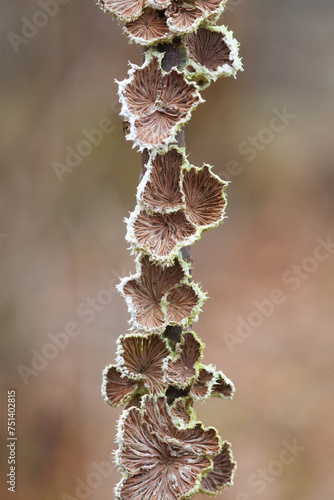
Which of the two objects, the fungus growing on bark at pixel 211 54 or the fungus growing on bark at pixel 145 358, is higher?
the fungus growing on bark at pixel 211 54

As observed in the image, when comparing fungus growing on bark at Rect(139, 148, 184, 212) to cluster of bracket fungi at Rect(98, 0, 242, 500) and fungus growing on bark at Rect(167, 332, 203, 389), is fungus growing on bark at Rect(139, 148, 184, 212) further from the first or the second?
fungus growing on bark at Rect(167, 332, 203, 389)

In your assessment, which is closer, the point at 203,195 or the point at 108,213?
the point at 203,195

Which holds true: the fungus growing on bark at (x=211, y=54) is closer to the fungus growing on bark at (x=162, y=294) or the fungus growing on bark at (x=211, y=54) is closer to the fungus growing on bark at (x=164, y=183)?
the fungus growing on bark at (x=164, y=183)

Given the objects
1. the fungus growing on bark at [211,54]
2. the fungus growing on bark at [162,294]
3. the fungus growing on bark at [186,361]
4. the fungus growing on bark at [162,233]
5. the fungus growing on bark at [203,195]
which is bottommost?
the fungus growing on bark at [186,361]

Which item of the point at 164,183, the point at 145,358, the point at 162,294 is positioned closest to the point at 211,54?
the point at 164,183

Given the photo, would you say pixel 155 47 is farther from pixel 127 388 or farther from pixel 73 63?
pixel 73 63

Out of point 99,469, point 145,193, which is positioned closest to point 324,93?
point 145,193

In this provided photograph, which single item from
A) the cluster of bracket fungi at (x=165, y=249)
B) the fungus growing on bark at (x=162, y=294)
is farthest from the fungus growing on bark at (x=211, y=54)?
the fungus growing on bark at (x=162, y=294)

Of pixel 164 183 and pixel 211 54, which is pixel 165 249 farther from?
pixel 211 54

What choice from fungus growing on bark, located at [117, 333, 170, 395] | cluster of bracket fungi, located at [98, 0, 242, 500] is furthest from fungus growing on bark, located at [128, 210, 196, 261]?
fungus growing on bark, located at [117, 333, 170, 395]
